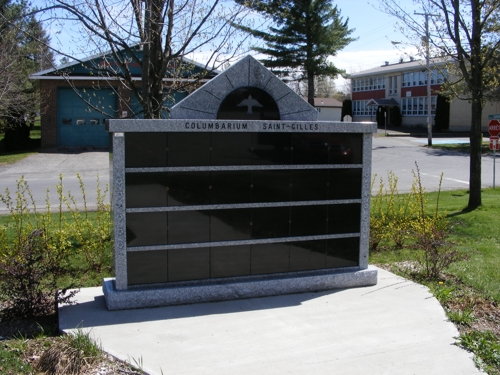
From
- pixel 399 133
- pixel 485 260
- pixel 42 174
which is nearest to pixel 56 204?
pixel 42 174

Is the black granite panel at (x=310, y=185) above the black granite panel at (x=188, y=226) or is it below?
above

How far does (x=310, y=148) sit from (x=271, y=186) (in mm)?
703

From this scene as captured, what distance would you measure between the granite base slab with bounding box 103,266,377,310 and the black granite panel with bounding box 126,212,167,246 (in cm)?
55

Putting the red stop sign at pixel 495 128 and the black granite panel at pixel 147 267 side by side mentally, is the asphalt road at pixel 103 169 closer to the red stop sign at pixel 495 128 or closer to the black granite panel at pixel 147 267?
the red stop sign at pixel 495 128

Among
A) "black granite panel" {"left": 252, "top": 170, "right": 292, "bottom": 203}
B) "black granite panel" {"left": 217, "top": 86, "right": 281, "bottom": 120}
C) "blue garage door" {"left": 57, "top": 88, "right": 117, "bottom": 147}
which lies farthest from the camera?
"blue garage door" {"left": 57, "top": 88, "right": 117, "bottom": 147}

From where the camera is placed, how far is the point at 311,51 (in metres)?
35.8

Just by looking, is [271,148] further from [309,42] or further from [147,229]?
[309,42]

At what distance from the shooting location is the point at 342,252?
7.25 metres

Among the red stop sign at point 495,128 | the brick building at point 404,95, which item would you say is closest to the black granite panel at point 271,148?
the red stop sign at point 495,128

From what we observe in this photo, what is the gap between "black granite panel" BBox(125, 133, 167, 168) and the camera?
→ 6.16 m

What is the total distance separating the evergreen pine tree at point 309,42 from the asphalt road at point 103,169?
6.92 m

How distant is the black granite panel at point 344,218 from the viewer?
7184 mm

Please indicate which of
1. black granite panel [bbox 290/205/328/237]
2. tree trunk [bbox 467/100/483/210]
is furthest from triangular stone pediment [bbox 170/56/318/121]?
tree trunk [bbox 467/100/483/210]

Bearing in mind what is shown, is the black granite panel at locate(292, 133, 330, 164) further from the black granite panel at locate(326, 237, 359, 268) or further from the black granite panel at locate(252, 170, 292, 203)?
the black granite panel at locate(326, 237, 359, 268)
